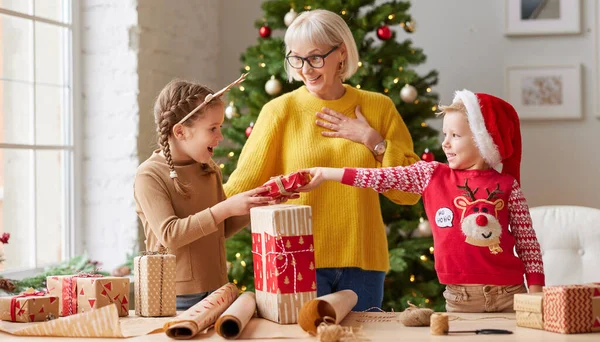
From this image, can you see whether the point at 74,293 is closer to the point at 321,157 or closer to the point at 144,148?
the point at 321,157

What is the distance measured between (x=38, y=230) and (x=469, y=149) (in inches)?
93.5

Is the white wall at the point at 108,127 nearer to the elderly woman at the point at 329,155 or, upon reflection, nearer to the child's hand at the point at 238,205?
the elderly woman at the point at 329,155

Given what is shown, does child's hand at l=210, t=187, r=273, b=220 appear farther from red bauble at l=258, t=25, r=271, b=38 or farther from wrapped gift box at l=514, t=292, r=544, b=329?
red bauble at l=258, t=25, r=271, b=38

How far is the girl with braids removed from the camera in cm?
205

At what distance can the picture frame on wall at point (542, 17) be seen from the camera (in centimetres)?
459

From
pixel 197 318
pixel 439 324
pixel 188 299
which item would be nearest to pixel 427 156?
pixel 188 299

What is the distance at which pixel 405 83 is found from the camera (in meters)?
3.94

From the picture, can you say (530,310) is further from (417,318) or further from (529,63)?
(529,63)

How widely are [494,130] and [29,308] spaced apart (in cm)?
124

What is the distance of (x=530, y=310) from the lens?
5.74ft

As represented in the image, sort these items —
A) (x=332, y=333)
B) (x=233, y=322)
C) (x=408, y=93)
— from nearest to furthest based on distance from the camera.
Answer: (x=332, y=333), (x=233, y=322), (x=408, y=93)

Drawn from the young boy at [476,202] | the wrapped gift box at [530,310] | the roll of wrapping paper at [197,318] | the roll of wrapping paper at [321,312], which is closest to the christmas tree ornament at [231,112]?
the young boy at [476,202]

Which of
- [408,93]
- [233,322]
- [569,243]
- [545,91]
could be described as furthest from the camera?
[545,91]

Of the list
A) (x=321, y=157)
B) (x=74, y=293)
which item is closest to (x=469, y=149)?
(x=321, y=157)
